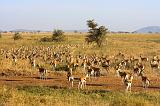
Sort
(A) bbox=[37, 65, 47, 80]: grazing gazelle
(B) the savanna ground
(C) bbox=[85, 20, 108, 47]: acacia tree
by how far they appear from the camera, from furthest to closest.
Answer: (C) bbox=[85, 20, 108, 47]: acacia tree < (A) bbox=[37, 65, 47, 80]: grazing gazelle < (B) the savanna ground

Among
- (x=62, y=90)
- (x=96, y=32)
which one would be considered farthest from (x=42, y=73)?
(x=96, y=32)

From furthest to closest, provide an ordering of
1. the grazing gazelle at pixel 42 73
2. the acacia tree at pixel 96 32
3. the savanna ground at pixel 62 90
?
the acacia tree at pixel 96 32 < the grazing gazelle at pixel 42 73 < the savanna ground at pixel 62 90

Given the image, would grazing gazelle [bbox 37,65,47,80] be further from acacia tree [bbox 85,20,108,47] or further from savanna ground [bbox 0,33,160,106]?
acacia tree [bbox 85,20,108,47]

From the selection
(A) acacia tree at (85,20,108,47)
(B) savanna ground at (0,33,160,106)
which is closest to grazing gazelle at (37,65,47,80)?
(B) savanna ground at (0,33,160,106)

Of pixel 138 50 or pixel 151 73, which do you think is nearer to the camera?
pixel 151 73

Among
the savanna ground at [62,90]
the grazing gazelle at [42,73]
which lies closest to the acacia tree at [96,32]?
the savanna ground at [62,90]

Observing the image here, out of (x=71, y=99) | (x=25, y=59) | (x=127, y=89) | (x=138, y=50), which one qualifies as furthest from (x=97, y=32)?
(x=71, y=99)

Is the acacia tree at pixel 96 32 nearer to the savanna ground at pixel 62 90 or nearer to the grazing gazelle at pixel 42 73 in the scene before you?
the savanna ground at pixel 62 90

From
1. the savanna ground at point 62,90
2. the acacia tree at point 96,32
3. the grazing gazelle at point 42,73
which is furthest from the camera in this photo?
the acacia tree at point 96,32

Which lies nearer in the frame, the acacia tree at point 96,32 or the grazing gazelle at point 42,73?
the grazing gazelle at point 42,73

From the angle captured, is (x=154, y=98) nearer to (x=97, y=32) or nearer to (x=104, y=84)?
(x=104, y=84)

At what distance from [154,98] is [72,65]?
14595mm

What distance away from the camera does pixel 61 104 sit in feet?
64.6

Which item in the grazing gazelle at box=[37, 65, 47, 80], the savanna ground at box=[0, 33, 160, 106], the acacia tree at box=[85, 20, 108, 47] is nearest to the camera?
the savanna ground at box=[0, 33, 160, 106]
